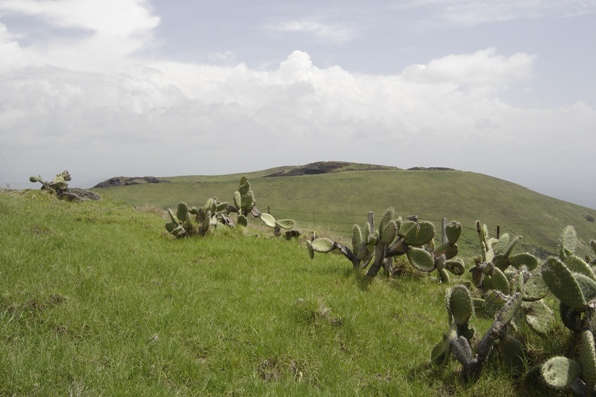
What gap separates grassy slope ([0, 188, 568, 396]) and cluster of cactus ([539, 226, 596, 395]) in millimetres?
574

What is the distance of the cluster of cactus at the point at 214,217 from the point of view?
45.4ft

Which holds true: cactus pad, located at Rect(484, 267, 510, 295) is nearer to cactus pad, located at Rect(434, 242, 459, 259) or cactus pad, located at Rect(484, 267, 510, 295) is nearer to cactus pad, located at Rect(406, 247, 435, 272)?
cactus pad, located at Rect(406, 247, 435, 272)

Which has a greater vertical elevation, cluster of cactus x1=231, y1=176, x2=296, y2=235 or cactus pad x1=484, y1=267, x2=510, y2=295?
cluster of cactus x1=231, y1=176, x2=296, y2=235

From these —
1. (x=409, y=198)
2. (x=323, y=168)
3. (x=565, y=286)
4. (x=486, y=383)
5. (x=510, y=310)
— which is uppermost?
(x=323, y=168)

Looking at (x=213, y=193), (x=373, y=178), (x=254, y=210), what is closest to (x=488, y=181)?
(x=373, y=178)

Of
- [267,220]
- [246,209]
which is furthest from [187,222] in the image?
[246,209]

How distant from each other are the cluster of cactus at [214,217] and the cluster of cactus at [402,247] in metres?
4.64

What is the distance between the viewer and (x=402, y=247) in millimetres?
9938

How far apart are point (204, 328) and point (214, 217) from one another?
32.3ft

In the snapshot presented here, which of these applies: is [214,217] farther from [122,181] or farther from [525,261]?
[122,181]

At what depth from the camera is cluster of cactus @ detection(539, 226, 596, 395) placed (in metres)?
4.15

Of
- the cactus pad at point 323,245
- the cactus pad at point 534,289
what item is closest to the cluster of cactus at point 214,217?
the cactus pad at point 323,245

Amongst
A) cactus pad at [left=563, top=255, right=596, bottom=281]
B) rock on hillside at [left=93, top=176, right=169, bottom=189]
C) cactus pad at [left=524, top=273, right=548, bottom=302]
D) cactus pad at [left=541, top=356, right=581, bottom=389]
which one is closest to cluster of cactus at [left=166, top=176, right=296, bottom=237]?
cactus pad at [left=524, top=273, right=548, bottom=302]

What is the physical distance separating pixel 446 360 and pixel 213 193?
234 ft
